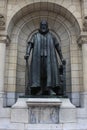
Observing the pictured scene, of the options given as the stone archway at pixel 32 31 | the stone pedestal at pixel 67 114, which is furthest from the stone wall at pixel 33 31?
the stone pedestal at pixel 67 114

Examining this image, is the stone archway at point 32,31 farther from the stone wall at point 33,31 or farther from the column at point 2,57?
the column at point 2,57

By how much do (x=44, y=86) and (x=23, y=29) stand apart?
3.02m

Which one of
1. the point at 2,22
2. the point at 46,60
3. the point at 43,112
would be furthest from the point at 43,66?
the point at 2,22

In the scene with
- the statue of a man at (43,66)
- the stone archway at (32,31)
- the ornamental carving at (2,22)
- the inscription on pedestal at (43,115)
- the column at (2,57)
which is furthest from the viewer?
the stone archway at (32,31)

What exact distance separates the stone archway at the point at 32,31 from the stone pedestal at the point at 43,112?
5.47 ft

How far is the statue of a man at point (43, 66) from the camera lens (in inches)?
269

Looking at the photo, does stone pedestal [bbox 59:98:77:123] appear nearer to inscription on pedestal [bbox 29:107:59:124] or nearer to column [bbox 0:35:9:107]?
inscription on pedestal [bbox 29:107:59:124]

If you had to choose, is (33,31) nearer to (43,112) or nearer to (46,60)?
(46,60)

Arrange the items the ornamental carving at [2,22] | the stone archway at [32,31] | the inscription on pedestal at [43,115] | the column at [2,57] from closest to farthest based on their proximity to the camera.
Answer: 1. the inscription on pedestal at [43,115]
2. the column at [2,57]
3. the ornamental carving at [2,22]
4. the stone archway at [32,31]

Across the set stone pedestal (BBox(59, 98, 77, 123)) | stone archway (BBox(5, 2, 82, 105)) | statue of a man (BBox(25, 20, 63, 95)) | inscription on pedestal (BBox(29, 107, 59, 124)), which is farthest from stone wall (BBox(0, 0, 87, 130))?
inscription on pedestal (BBox(29, 107, 59, 124))

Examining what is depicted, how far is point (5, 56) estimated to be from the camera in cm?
802

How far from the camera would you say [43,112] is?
6270 mm

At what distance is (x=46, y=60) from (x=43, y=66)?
21 cm

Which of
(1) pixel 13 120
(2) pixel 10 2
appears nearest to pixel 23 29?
(2) pixel 10 2
